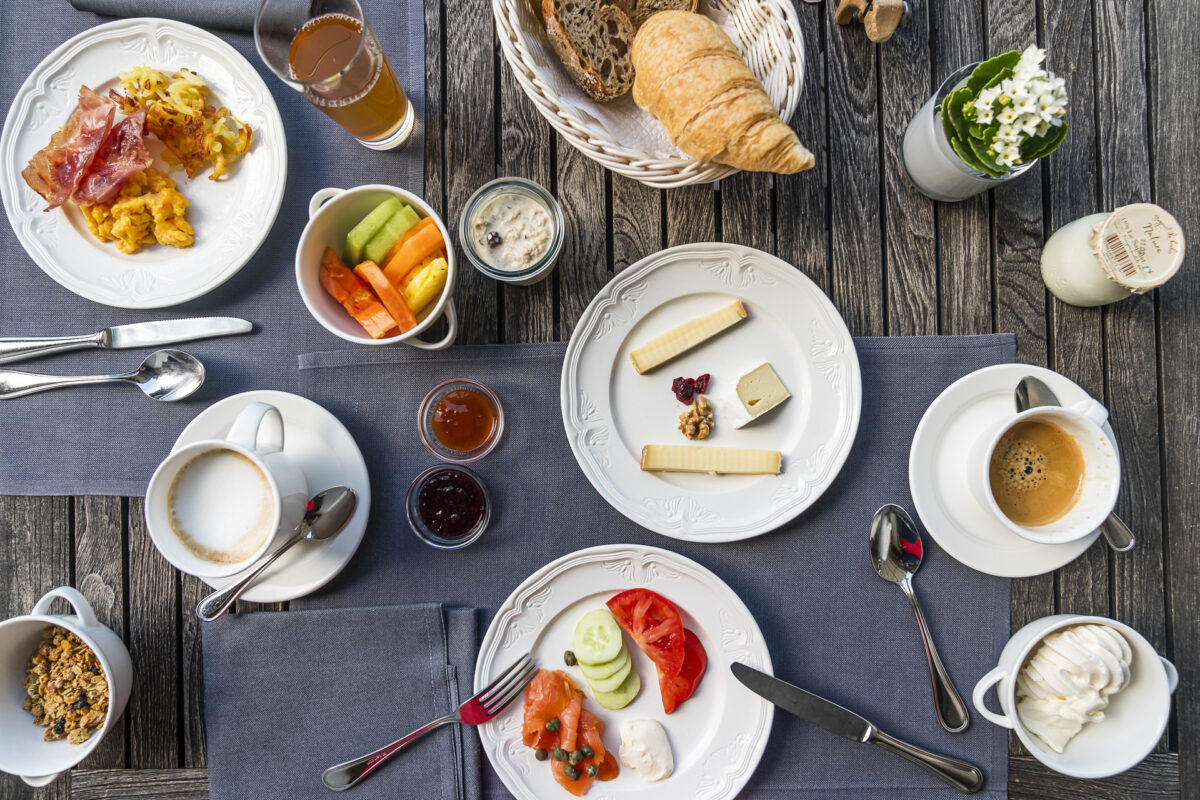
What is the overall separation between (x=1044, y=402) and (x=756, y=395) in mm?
542

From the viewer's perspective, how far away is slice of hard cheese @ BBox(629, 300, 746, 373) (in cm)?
140

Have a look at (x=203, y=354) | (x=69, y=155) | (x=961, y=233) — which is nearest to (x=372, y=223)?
(x=203, y=354)

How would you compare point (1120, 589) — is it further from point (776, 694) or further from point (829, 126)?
point (829, 126)

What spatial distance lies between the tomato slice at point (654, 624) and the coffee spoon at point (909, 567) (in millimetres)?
441

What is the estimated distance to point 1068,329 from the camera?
146cm

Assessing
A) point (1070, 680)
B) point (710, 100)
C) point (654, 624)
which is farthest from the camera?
point (654, 624)

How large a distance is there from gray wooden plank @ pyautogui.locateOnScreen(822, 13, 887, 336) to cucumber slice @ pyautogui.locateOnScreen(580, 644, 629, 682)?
0.86 m

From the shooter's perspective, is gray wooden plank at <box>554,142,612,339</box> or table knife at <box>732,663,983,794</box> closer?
table knife at <box>732,663,983,794</box>

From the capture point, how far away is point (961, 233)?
148 centimetres

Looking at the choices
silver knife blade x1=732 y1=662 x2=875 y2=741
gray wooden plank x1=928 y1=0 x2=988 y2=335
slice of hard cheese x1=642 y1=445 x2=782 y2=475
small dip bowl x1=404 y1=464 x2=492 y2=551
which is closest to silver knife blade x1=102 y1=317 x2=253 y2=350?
small dip bowl x1=404 y1=464 x2=492 y2=551

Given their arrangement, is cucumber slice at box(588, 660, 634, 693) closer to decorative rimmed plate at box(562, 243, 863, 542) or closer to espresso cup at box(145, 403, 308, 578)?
decorative rimmed plate at box(562, 243, 863, 542)

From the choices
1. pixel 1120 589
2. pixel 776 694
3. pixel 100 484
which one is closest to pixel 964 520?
pixel 1120 589

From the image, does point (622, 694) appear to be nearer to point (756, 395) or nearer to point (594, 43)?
point (756, 395)

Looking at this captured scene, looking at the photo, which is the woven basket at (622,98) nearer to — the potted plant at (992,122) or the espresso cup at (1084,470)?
the potted plant at (992,122)
